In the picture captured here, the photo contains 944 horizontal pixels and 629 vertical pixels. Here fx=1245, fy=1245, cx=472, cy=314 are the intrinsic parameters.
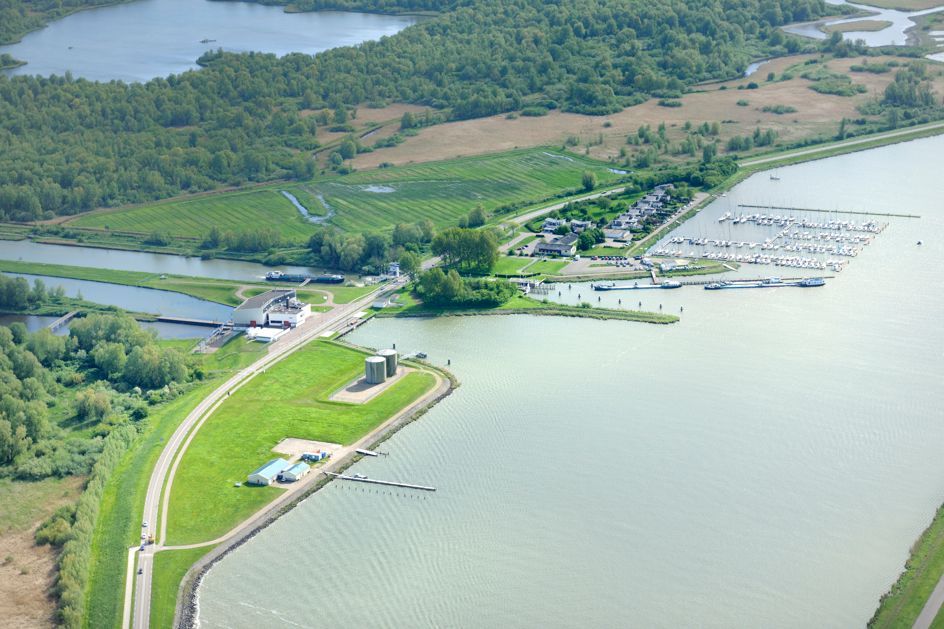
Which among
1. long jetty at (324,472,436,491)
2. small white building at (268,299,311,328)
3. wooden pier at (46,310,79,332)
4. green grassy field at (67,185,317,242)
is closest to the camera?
long jetty at (324,472,436,491)

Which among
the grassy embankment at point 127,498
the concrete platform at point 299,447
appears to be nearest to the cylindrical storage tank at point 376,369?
the concrete platform at point 299,447

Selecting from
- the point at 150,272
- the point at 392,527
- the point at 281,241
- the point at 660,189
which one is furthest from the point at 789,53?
the point at 392,527

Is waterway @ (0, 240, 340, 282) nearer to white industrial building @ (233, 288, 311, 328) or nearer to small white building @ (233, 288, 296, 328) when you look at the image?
small white building @ (233, 288, 296, 328)

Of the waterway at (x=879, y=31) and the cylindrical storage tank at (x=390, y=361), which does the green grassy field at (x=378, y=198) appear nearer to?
the cylindrical storage tank at (x=390, y=361)

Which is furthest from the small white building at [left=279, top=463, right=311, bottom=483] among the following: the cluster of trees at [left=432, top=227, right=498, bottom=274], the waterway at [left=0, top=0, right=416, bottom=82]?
the waterway at [left=0, top=0, right=416, bottom=82]

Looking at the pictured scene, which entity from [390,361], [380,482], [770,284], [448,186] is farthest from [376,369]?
[448,186]

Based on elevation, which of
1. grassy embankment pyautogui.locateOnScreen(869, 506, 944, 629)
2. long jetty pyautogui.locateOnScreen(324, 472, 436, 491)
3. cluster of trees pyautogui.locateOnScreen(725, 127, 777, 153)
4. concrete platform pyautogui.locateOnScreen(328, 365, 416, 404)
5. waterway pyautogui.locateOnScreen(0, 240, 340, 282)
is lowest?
grassy embankment pyautogui.locateOnScreen(869, 506, 944, 629)

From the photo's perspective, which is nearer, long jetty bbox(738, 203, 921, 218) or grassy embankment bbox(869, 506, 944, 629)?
grassy embankment bbox(869, 506, 944, 629)

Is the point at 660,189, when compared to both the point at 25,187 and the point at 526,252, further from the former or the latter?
the point at 25,187
